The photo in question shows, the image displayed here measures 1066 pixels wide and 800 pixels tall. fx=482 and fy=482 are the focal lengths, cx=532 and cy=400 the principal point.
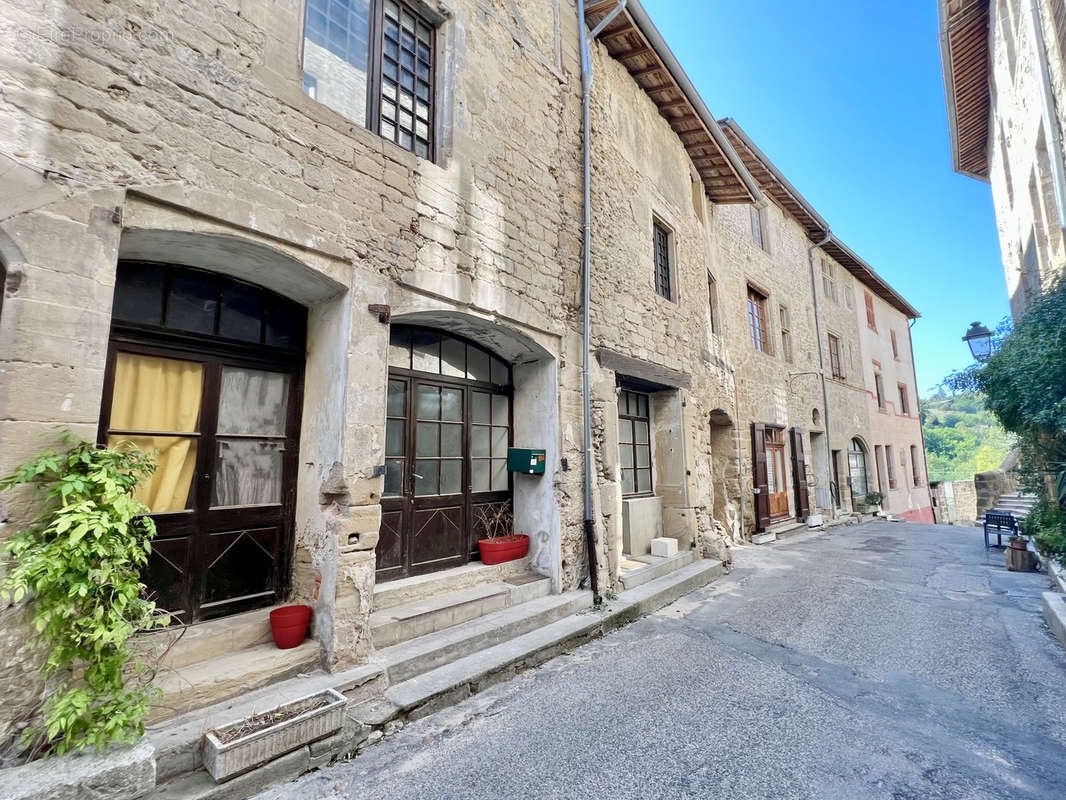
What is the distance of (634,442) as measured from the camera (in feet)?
23.6

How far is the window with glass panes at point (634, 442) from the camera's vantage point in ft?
23.0

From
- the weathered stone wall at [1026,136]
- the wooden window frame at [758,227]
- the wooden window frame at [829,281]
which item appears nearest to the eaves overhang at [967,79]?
the weathered stone wall at [1026,136]

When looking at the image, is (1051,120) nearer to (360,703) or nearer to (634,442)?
(634,442)

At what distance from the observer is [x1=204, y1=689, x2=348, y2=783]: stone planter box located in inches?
90.0

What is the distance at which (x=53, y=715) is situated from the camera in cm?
198

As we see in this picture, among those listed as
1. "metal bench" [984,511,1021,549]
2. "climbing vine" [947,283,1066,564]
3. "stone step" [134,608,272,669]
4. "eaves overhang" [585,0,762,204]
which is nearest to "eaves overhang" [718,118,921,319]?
"eaves overhang" [585,0,762,204]

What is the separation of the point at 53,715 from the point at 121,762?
0.34m

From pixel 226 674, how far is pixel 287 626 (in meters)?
0.41

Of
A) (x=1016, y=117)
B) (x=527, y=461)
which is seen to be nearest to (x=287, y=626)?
(x=527, y=461)

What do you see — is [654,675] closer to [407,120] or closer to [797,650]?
[797,650]

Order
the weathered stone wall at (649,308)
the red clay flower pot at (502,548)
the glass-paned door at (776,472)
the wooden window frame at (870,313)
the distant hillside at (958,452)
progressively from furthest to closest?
1. the distant hillside at (958,452)
2. the wooden window frame at (870,313)
3. the glass-paned door at (776,472)
4. the weathered stone wall at (649,308)
5. the red clay flower pot at (502,548)

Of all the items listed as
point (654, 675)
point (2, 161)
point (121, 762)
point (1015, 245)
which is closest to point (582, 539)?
point (654, 675)

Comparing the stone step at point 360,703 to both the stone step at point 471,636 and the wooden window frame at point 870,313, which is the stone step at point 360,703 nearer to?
the stone step at point 471,636

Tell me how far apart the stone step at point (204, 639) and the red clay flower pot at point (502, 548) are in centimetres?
200
